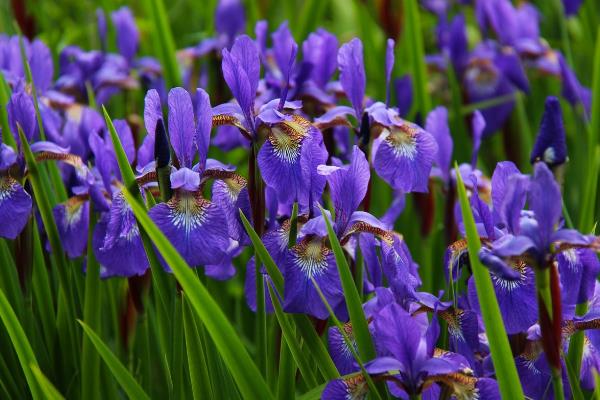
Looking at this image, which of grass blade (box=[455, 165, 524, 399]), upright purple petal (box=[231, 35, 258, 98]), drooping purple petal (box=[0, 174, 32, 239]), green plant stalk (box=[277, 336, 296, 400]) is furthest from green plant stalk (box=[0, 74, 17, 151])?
grass blade (box=[455, 165, 524, 399])

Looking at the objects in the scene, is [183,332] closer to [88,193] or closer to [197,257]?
[197,257]

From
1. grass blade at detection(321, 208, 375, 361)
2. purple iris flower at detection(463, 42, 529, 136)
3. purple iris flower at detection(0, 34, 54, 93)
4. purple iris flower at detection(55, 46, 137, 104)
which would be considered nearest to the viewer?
grass blade at detection(321, 208, 375, 361)

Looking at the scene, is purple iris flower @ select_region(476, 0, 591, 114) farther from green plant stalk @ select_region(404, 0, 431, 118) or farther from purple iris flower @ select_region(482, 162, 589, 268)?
purple iris flower @ select_region(482, 162, 589, 268)

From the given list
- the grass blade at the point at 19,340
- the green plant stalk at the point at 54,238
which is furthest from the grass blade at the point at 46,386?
the green plant stalk at the point at 54,238

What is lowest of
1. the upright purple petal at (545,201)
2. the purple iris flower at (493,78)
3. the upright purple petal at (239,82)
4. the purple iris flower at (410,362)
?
the purple iris flower at (493,78)

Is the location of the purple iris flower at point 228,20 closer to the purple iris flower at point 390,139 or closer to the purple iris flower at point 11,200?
the purple iris flower at point 390,139

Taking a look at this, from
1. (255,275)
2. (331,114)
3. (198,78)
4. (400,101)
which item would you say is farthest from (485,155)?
(255,275)
